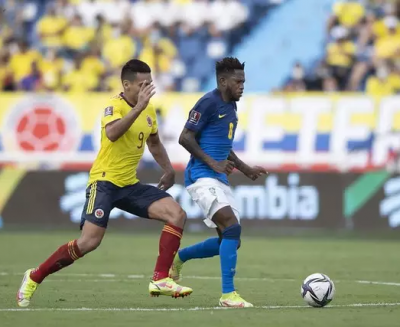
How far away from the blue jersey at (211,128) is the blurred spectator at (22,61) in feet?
46.7

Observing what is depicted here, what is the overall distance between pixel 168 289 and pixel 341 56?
1507cm

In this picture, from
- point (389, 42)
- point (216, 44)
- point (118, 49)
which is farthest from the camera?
point (216, 44)

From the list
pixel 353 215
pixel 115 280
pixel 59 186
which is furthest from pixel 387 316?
pixel 59 186

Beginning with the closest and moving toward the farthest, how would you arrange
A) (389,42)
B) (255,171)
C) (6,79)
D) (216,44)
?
(255,171) < (389,42) < (6,79) < (216,44)

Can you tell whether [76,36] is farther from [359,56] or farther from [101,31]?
[359,56]

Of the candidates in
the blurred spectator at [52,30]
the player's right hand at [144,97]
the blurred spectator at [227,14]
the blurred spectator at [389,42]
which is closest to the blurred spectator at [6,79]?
the blurred spectator at [52,30]

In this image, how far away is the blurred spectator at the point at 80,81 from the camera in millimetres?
23531

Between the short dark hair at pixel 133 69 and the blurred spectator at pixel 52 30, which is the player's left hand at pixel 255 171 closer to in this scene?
the short dark hair at pixel 133 69

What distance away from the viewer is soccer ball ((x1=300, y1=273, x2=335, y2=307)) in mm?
9203

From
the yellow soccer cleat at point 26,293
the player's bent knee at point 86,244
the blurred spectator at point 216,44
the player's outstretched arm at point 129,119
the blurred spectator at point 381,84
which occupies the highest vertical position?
the blurred spectator at point 216,44

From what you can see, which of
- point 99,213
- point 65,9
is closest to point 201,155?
point 99,213

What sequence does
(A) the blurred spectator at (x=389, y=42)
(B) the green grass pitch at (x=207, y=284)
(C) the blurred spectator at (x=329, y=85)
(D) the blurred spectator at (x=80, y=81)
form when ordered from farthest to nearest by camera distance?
(D) the blurred spectator at (x=80, y=81) < (A) the blurred spectator at (x=389, y=42) < (C) the blurred spectator at (x=329, y=85) < (B) the green grass pitch at (x=207, y=284)

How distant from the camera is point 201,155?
9.91 meters

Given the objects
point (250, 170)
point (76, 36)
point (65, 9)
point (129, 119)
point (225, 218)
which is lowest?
point (225, 218)
